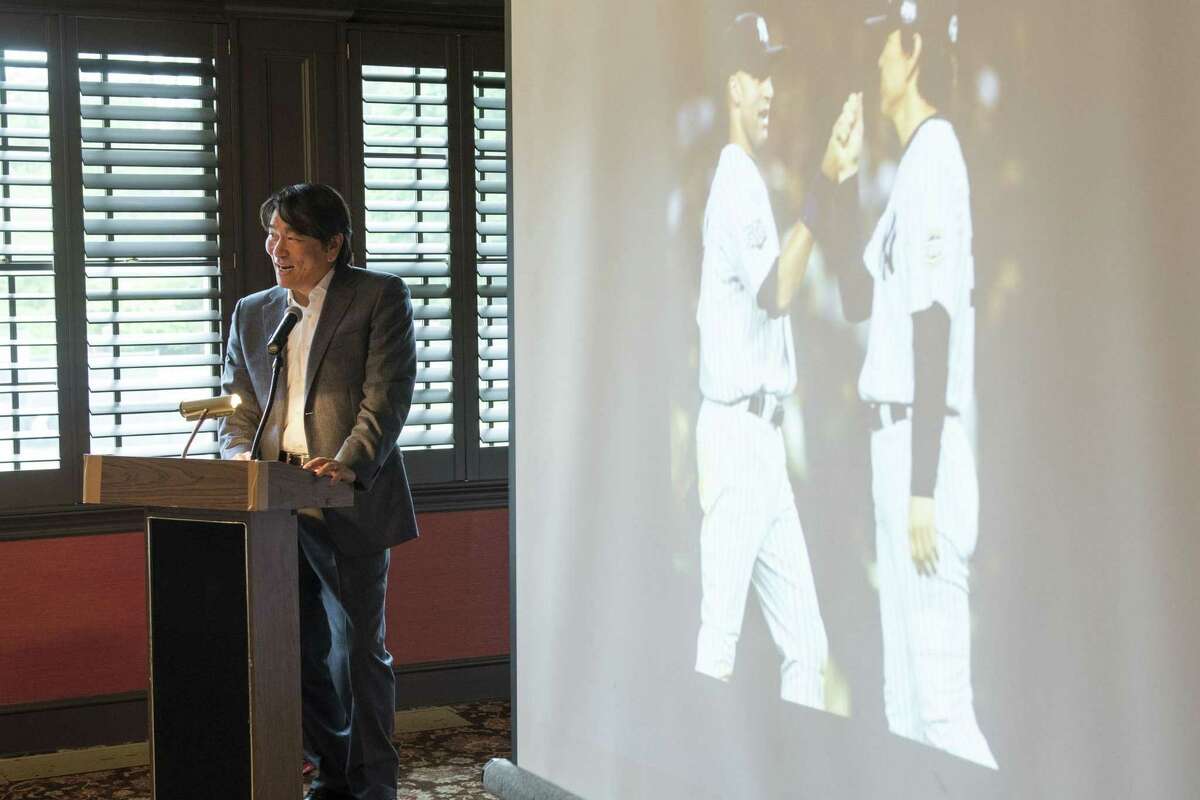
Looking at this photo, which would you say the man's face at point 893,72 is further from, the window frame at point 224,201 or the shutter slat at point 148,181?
the shutter slat at point 148,181

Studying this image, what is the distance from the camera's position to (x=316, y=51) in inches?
171

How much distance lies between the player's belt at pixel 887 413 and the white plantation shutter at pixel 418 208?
2.52 meters

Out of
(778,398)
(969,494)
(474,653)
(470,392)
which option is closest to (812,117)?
(778,398)

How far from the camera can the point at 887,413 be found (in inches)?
81.2

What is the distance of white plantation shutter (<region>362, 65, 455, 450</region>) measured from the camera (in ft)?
14.4

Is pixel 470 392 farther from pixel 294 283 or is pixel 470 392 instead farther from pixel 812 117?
pixel 812 117

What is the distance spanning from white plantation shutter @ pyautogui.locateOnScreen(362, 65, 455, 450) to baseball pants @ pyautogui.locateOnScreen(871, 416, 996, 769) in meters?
2.57

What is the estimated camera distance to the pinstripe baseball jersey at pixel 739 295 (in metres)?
2.32

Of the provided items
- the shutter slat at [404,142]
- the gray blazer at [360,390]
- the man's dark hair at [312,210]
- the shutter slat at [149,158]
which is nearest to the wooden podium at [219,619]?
the gray blazer at [360,390]

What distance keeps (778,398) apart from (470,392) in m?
2.36

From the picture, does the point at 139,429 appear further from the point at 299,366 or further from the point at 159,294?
the point at 299,366

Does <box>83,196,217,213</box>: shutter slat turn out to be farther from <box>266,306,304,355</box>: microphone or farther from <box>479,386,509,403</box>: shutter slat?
<box>266,306,304,355</box>: microphone

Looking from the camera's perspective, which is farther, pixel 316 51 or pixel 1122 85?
pixel 316 51

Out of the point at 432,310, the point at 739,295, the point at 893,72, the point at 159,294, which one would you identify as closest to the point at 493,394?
the point at 432,310
